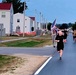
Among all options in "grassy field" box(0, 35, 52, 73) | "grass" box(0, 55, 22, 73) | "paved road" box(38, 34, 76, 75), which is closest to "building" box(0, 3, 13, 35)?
"grassy field" box(0, 35, 52, 73)

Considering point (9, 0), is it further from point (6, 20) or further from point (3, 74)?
point (3, 74)

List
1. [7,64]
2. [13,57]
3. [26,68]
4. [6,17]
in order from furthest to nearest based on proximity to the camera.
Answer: [6,17]
[13,57]
[7,64]
[26,68]

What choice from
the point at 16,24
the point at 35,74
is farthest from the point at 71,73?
the point at 16,24

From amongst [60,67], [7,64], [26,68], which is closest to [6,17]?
[7,64]

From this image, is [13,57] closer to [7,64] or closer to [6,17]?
[7,64]

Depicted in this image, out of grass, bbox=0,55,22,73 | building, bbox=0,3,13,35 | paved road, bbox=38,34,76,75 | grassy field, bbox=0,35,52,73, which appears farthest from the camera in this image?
building, bbox=0,3,13,35

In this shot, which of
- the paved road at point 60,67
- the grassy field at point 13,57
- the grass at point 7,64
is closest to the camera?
the paved road at point 60,67

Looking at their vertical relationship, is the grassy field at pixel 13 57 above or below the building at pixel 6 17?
below

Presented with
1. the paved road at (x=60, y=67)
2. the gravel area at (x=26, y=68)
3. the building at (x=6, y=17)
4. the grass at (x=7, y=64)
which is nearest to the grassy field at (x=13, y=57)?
the grass at (x=7, y=64)

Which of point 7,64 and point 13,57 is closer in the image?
point 7,64

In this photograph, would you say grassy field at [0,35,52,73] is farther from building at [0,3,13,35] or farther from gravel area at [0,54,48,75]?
building at [0,3,13,35]

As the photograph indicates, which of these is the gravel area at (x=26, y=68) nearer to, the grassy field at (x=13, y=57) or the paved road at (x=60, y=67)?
the grassy field at (x=13, y=57)

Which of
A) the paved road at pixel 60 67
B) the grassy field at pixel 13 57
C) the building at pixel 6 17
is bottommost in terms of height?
the grassy field at pixel 13 57

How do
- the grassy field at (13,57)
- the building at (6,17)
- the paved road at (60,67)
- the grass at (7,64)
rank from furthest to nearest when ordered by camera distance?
the building at (6,17) < the grassy field at (13,57) < the grass at (7,64) < the paved road at (60,67)
